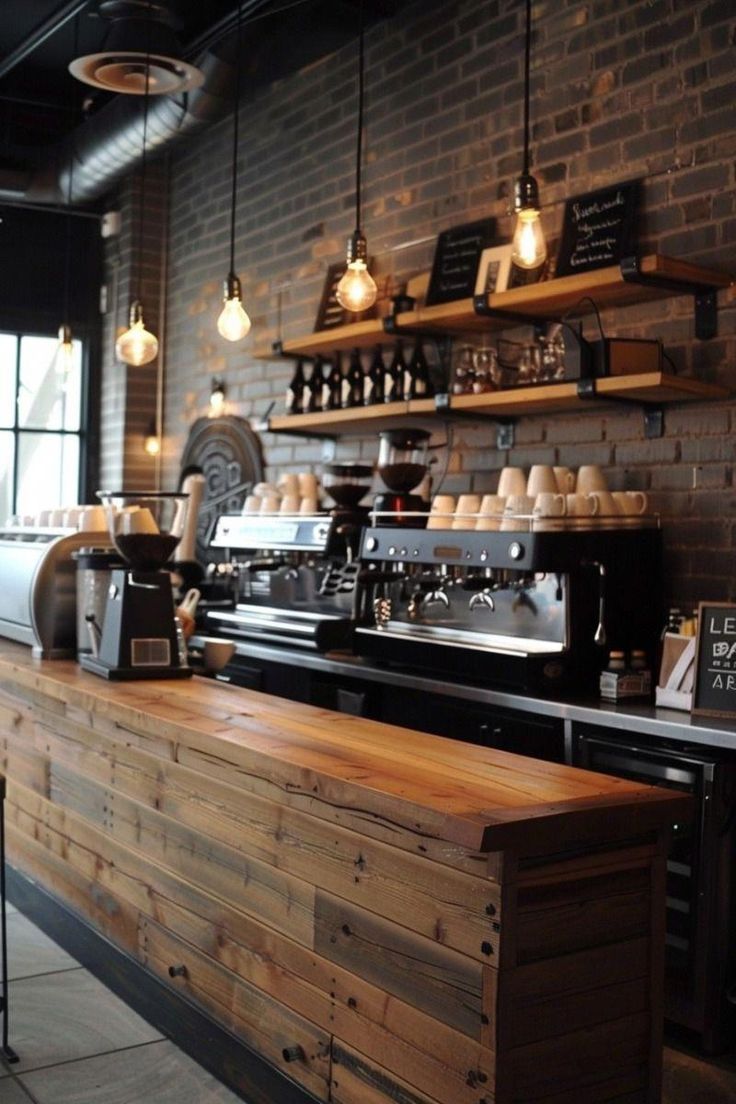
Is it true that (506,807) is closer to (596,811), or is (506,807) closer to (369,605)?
(596,811)

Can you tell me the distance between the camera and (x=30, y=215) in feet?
28.2

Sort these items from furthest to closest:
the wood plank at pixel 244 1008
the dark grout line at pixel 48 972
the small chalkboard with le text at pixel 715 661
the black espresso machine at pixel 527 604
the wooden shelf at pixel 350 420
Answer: the wooden shelf at pixel 350 420 → the black espresso machine at pixel 527 604 → the dark grout line at pixel 48 972 → the small chalkboard with le text at pixel 715 661 → the wood plank at pixel 244 1008

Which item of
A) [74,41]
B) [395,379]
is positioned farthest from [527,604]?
[74,41]

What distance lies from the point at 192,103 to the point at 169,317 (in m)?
2.15

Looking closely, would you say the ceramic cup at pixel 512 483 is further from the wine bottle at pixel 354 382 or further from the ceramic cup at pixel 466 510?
the wine bottle at pixel 354 382

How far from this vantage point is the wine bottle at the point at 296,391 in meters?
6.30

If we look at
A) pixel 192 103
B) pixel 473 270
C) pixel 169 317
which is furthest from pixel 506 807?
pixel 169 317

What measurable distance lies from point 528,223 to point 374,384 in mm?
2140

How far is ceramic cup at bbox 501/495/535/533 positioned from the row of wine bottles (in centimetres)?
124

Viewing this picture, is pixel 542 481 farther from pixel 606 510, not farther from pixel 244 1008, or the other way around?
pixel 244 1008

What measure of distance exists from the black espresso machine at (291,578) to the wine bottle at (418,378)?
61 centimetres

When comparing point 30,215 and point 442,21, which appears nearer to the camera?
point 442,21

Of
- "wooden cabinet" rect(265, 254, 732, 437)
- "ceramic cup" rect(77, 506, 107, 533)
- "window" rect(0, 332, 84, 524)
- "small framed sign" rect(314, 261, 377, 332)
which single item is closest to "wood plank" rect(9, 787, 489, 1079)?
"ceramic cup" rect(77, 506, 107, 533)

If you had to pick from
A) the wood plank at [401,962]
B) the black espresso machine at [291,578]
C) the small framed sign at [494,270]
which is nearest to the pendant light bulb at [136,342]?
the black espresso machine at [291,578]
